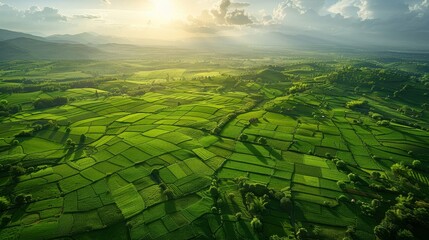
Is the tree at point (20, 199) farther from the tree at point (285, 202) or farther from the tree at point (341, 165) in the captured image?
the tree at point (341, 165)

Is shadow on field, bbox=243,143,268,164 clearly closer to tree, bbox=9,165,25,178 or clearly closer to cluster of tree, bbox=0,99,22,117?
tree, bbox=9,165,25,178

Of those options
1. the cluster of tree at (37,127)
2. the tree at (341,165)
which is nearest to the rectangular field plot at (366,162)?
the tree at (341,165)

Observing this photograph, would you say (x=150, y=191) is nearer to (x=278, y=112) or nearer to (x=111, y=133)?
(x=111, y=133)

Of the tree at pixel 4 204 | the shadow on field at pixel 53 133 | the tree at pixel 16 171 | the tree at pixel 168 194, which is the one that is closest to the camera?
the tree at pixel 4 204

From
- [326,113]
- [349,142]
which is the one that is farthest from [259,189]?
[326,113]

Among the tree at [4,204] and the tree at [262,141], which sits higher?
the tree at [262,141]

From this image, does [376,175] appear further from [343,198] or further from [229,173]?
[229,173]
